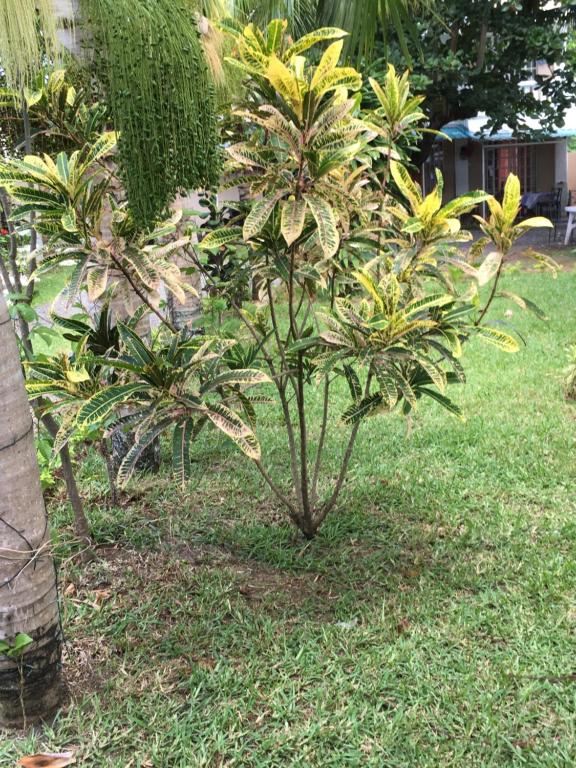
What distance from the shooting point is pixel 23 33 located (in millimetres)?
2025

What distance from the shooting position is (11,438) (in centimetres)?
193

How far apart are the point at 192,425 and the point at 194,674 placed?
0.87 m

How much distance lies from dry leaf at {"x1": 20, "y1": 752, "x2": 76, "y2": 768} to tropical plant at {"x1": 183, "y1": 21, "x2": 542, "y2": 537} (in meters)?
1.18

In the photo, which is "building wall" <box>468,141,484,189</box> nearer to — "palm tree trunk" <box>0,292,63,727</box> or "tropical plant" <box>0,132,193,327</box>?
"tropical plant" <box>0,132,193,327</box>

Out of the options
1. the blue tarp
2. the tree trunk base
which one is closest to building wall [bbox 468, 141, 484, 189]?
the blue tarp

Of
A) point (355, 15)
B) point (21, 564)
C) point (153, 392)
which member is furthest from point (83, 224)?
point (355, 15)

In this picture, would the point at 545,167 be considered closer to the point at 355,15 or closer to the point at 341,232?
the point at 355,15

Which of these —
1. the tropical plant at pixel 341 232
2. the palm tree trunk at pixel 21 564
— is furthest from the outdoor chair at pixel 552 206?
the palm tree trunk at pixel 21 564

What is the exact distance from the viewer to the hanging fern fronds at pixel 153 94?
Result: 1.81 metres

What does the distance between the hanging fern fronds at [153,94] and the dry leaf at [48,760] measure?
1.60 metres

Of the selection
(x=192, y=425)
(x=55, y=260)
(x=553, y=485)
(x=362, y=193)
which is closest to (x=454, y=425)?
(x=553, y=485)

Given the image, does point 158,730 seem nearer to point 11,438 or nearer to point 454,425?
point 11,438

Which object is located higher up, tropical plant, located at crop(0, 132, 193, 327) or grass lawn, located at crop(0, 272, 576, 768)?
tropical plant, located at crop(0, 132, 193, 327)

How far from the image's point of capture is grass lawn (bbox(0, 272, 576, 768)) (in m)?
2.06
